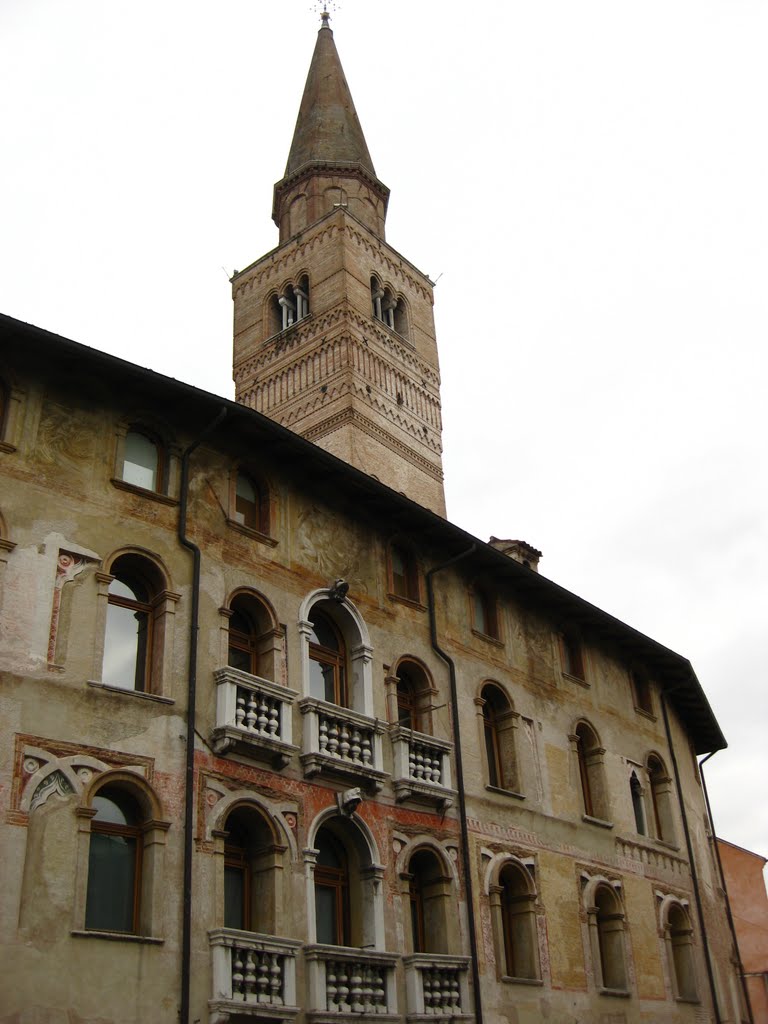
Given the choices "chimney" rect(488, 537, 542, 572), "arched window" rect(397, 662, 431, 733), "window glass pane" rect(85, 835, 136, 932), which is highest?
"chimney" rect(488, 537, 542, 572)

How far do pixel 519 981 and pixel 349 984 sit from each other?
402 centimetres

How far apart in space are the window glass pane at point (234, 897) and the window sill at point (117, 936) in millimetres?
1561

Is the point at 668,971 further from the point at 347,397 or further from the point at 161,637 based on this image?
the point at 347,397

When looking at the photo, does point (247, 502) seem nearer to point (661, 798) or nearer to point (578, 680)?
point (578, 680)

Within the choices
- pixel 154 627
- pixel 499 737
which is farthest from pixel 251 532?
pixel 499 737

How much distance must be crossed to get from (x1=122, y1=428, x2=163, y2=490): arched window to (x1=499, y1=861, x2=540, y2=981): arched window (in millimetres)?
8617

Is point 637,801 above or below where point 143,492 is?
below

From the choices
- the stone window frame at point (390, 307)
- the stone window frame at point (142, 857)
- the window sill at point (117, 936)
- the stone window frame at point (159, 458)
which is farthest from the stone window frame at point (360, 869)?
the stone window frame at point (390, 307)

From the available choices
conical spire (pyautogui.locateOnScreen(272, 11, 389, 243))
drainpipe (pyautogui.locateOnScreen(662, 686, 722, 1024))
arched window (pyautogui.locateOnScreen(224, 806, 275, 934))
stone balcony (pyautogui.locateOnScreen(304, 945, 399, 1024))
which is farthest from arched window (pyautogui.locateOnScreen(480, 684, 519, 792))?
conical spire (pyautogui.locateOnScreen(272, 11, 389, 243))

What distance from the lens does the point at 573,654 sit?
79.6ft

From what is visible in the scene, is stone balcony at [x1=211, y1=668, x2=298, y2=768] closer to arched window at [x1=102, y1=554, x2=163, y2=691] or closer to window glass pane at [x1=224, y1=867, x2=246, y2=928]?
arched window at [x1=102, y1=554, x2=163, y2=691]

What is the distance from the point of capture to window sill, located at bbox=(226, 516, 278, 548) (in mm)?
17250

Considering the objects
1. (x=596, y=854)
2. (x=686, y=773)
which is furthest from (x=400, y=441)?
(x=596, y=854)

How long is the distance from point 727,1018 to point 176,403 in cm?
1714
